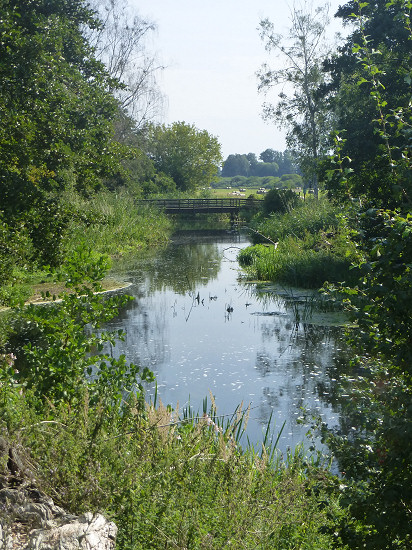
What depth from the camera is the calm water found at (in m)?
8.93

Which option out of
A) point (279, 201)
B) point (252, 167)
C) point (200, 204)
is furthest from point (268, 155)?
point (279, 201)

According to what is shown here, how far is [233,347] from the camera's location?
12180 mm

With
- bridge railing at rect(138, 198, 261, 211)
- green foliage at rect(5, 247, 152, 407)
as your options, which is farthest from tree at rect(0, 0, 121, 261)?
bridge railing at rect(138, 198, 261, 211)

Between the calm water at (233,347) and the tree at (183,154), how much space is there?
47.1 metres

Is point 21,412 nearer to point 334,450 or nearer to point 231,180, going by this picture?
point 334,450

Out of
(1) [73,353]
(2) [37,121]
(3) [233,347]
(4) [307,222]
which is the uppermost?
(2) [37,121]

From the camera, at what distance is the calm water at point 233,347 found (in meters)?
8.93

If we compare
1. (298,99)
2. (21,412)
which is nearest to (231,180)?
(298,99)

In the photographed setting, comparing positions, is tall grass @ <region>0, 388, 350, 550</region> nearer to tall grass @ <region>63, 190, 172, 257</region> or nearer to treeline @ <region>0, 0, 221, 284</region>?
treeline @ <region>0, 0, 221, 284</region>

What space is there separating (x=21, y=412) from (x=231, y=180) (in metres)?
133

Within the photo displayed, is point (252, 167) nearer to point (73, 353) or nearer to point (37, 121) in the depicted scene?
point (37, 121)

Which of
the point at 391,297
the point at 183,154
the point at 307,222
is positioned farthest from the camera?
the point at 183,154

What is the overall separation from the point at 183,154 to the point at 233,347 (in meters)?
57.8

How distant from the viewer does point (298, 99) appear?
3959 cm
